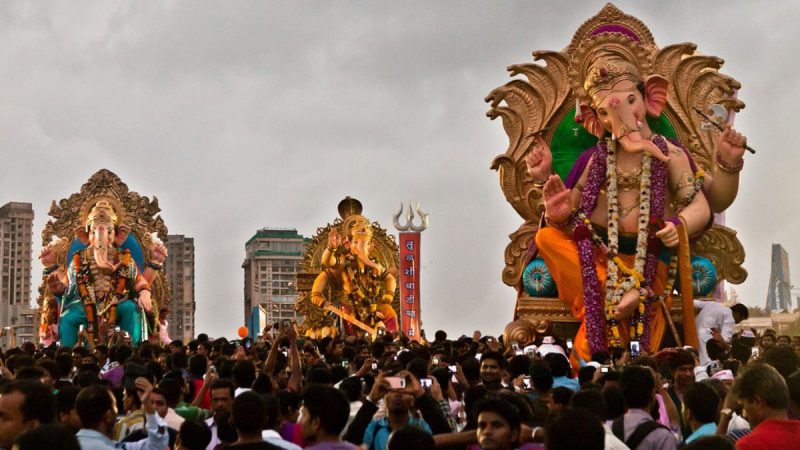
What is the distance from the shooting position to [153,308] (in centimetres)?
2903

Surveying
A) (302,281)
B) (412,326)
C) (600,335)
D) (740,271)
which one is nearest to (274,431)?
(600,335)

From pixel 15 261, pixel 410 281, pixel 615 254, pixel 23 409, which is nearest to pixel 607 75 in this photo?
pixel 615 254

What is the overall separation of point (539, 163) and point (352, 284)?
11.2 m

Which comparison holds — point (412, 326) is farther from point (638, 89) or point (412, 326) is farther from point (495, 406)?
point (495, 406)

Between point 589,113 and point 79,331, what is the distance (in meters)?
12.2

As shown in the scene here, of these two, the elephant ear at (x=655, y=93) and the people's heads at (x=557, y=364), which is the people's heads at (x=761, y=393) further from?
the elephant ear at (x=655, y=93)

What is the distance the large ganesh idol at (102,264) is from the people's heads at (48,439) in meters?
21.8

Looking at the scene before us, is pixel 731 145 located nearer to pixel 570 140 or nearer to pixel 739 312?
pixel 739 312

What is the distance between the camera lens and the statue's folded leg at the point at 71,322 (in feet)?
92.5

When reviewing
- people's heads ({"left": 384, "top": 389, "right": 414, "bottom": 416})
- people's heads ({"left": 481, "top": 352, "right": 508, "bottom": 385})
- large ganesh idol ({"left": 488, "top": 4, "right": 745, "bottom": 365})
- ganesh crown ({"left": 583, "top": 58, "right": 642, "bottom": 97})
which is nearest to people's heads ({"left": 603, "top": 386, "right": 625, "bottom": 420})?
people's heads ({"left": 384, "top": 389, "right": 414, "bottom": 416})

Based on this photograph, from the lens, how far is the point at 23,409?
6.32 m

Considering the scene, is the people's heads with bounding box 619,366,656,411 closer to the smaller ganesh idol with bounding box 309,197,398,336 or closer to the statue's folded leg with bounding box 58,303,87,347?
the statue's folded leg with bounding box 58,303,87,347

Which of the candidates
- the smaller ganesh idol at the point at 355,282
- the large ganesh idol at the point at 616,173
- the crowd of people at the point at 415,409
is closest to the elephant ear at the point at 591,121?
the large ganesh idol at the point at 616,173

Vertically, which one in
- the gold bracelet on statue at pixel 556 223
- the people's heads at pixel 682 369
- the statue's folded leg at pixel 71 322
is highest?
the gold bracelet on statue at pixel 556 223
